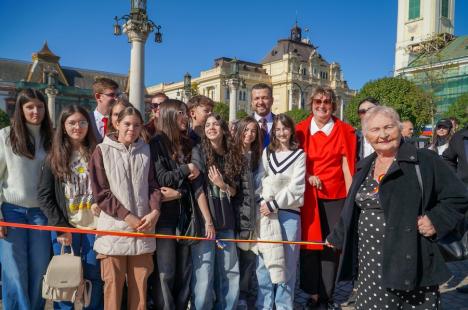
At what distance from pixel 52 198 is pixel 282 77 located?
82531 millimetres

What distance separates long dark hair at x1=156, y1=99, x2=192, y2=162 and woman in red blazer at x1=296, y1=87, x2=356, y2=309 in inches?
64.7

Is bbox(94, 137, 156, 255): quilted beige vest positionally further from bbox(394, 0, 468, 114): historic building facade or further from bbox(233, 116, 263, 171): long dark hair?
bbox(394, 0, 468, 114): historic building facade

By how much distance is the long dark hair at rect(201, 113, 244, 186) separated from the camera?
3969 mm

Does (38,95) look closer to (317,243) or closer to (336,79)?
(317,243)

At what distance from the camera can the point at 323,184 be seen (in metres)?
4.45

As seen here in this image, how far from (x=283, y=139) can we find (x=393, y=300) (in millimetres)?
2210

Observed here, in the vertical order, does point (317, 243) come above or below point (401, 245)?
below

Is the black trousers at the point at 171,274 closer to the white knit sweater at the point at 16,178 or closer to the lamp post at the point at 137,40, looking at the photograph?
the white knit sweater at the point at 16,178

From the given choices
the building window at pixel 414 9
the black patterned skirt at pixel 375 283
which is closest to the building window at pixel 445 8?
the building window at pixel 414 9

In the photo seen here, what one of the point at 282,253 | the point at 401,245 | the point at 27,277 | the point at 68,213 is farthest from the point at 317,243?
the point at 27,277

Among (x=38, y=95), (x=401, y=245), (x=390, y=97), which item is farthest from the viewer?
(x=390, y=97)

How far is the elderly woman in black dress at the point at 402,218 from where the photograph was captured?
2490 mm

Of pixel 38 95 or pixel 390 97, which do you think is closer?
pixel 38 95

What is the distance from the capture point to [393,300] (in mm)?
2676
